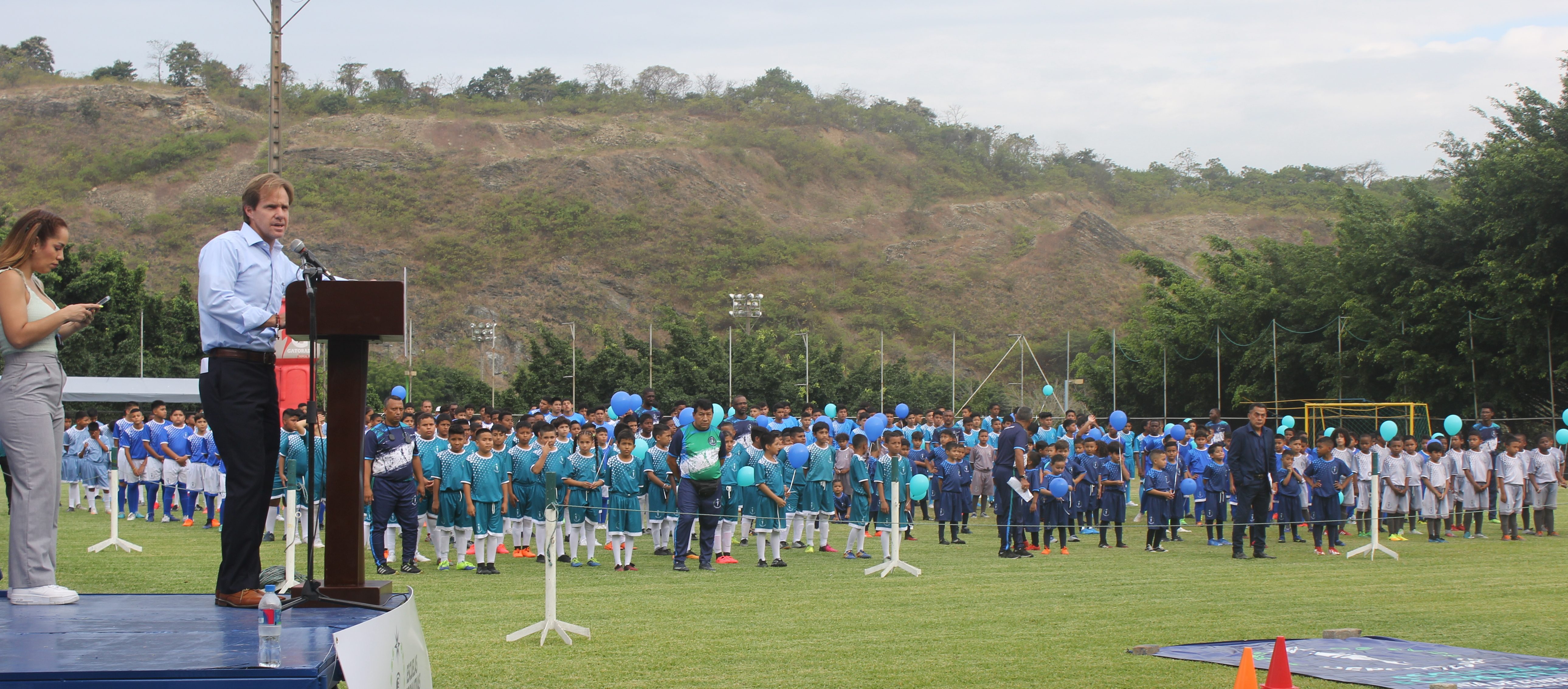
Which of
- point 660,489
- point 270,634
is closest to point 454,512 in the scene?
point 660,489

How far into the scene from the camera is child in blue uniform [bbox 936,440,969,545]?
15984 mm

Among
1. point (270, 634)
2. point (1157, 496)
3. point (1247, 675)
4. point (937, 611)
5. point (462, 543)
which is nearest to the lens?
point (270, 634)

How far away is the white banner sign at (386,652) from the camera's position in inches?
140

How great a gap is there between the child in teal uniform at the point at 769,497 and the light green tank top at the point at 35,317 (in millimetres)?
9041

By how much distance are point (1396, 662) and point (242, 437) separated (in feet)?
20.5

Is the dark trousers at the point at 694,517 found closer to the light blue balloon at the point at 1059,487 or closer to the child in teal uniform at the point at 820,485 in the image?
the child in teal uniform at the point at 820,485

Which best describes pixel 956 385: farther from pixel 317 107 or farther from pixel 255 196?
pixel 317 107

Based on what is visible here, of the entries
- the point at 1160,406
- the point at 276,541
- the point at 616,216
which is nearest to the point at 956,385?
the point at 1160,406

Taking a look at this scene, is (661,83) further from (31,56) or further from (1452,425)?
(1452,425)

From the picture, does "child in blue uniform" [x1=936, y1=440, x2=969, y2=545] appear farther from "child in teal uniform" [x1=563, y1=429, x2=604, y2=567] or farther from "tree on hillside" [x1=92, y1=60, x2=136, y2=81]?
"tree on hillside" [x1=92, y1=60, x2=136, y2=81]

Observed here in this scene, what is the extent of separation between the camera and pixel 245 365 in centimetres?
427

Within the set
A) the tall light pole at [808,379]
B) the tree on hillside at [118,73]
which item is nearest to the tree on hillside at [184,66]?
the tree on hillside at [118,73]

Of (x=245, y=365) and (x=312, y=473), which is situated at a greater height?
(x=245, y=365)

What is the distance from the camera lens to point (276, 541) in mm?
14477
